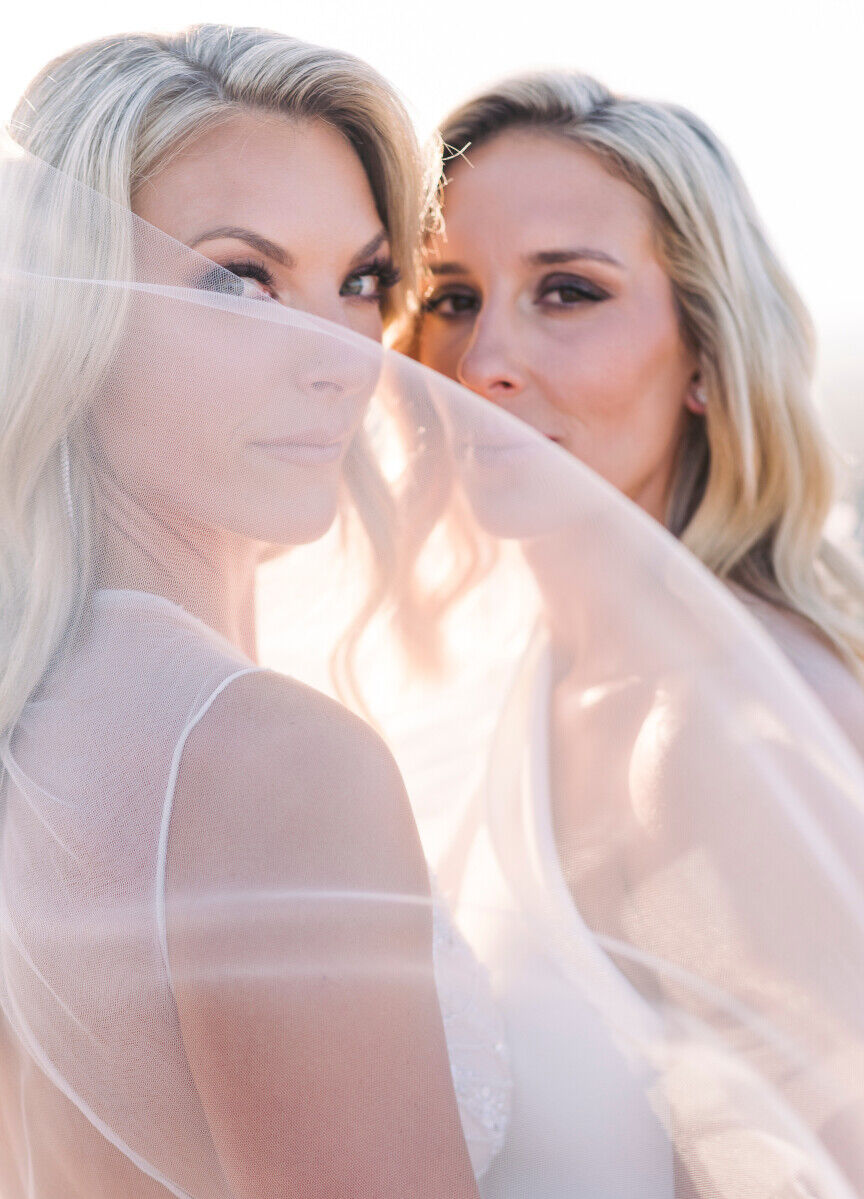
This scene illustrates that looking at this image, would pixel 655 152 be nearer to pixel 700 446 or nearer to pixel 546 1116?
pixel 700 446

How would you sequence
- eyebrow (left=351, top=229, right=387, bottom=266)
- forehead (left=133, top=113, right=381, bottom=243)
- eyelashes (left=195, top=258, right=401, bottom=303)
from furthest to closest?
eyebrow (left=351, top=229, right=387, bottom=266) < forehead (left=133, top=113, right=381, bottom=243) < eyelashes (left=195, top=258, right=401, bottom=303)

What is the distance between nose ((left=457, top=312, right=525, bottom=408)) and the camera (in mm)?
1746

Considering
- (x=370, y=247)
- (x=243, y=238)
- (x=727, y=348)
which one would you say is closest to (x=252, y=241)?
(x=243, y=238)

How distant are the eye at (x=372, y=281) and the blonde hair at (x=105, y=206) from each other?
0.03 metres

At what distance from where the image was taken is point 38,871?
0.85 meters

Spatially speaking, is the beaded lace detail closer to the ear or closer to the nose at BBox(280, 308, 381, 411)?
the nose at BBox(280, 308, 381, 411)

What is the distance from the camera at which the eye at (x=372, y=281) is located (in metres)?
1.41

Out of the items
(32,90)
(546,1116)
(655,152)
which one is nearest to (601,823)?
(546,1116)

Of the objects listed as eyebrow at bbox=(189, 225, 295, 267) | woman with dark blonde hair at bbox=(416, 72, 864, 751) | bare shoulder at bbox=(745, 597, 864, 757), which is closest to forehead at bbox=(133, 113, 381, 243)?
eyebrow at bbox=(189, 225, 295, 267)

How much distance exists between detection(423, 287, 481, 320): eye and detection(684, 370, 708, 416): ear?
45 centimetres

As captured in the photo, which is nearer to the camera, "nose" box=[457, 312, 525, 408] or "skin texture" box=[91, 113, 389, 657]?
"skin texture" box=[91, 113, 389, 657]

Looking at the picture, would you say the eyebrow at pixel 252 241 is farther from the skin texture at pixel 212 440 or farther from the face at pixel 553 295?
the face at pixel 553 295

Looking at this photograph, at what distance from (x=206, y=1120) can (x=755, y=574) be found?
1483mm

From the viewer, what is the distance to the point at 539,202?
1776mm
